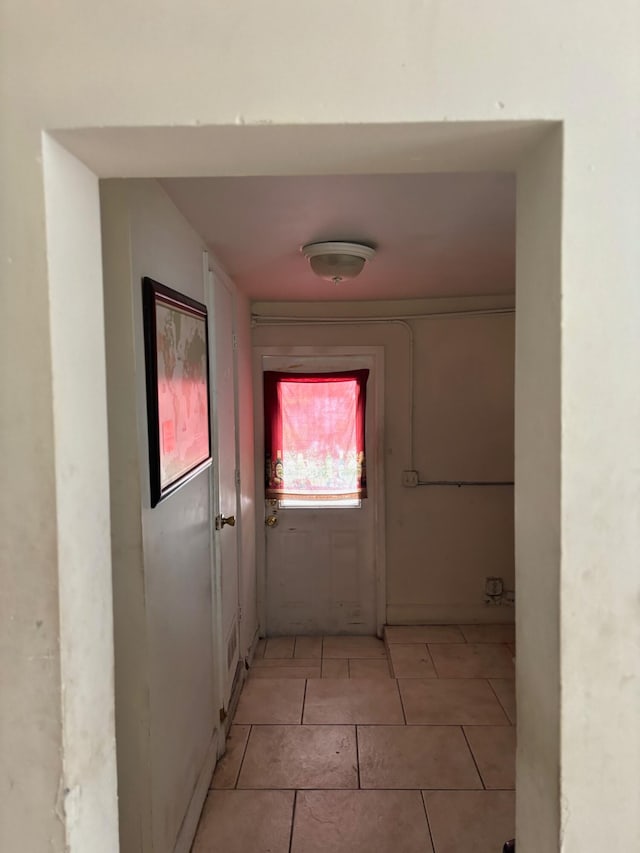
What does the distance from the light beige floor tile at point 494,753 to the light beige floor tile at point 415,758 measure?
4 centimetres

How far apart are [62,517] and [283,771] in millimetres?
2075

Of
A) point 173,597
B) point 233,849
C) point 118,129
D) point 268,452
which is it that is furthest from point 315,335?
point 118,129

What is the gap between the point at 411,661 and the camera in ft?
10.7

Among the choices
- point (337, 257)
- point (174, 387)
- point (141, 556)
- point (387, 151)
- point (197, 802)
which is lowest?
point (197, 802)

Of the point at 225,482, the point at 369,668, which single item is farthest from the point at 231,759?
the point at 225,482

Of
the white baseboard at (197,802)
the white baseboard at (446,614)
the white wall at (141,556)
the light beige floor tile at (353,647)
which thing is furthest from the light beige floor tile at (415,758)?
the white baseboard at (446,614)

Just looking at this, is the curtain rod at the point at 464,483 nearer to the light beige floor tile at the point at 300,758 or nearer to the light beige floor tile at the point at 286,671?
the light beige floor tile at the point at 286,671

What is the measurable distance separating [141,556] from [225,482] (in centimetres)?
117

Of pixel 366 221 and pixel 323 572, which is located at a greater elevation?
pixel 366 221

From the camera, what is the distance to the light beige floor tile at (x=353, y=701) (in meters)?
2.71

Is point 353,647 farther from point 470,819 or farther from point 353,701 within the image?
point 470,819

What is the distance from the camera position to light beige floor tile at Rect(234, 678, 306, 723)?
8.89ft

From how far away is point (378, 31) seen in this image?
657mm

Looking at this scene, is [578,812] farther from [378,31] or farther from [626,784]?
[378,31]
